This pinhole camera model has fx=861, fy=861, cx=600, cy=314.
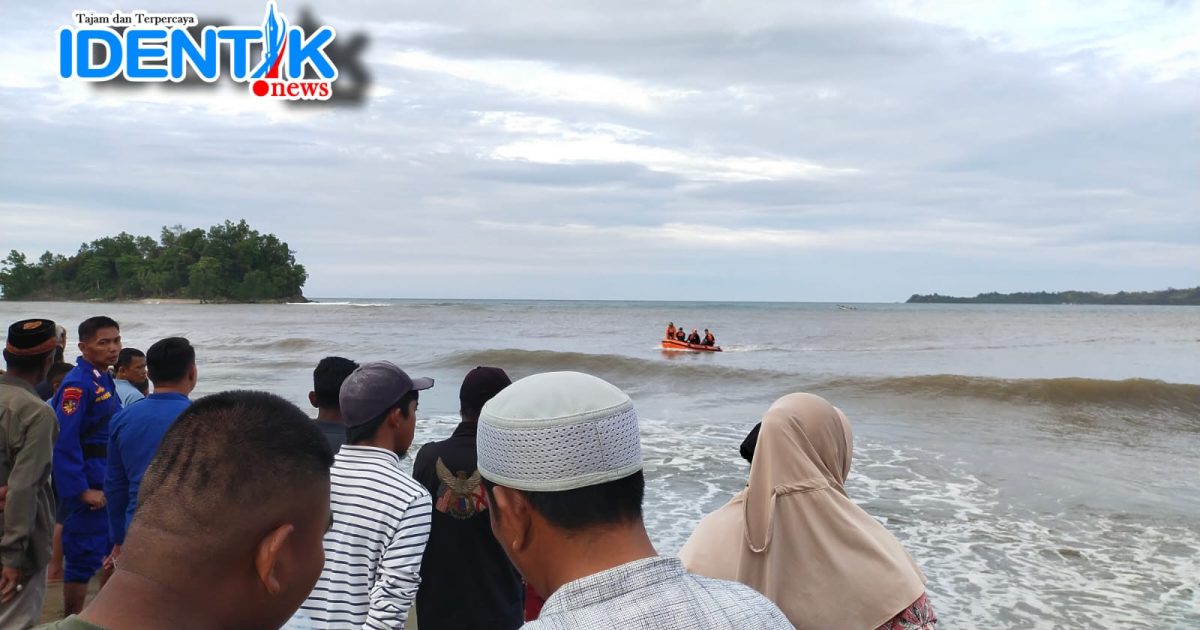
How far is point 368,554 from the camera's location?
9.12 feet

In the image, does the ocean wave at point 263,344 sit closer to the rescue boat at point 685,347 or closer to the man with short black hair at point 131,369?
the rescue boat at point 685,347

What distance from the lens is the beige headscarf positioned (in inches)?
104

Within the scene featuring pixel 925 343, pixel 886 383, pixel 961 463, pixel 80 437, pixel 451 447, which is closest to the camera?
pixel 451 447

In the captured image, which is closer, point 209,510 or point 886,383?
point 209,510

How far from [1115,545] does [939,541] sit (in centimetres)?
161

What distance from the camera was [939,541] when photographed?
793cm

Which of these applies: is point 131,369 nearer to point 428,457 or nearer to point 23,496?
point 23,496

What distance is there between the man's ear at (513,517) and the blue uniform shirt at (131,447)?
3221 millimetres

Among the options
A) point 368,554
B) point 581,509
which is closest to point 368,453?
point 368,554

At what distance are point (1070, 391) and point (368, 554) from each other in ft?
68.5

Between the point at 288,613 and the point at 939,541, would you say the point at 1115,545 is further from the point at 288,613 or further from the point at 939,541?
the point at 288,613

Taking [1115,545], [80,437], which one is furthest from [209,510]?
[1115,545]

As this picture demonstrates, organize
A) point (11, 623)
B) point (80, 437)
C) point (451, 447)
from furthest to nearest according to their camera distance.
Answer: point (80, 437) < point (11, 623) < point (451, 447)

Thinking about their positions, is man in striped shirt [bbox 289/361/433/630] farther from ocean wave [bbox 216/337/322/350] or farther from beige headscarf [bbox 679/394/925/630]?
ocean wave [bbox 216/337/322/350]
